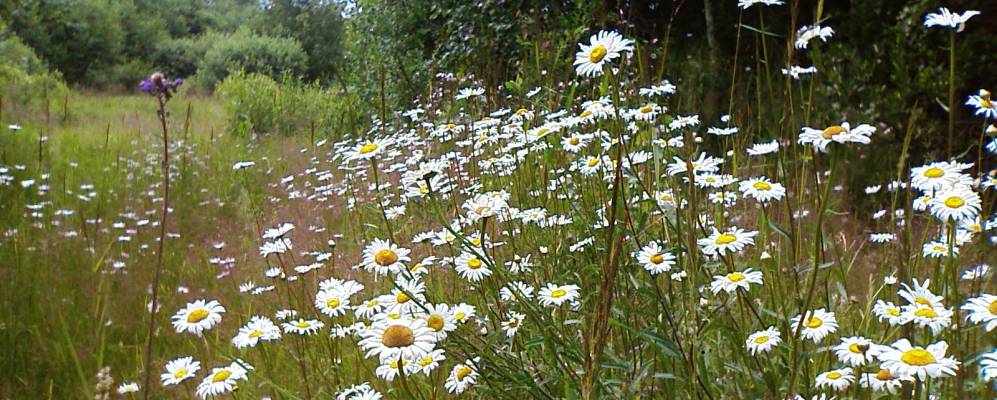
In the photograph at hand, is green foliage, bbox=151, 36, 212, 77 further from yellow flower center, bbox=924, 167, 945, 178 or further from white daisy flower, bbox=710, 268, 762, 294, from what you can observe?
yellow flower center, bbox=924, 167, 945, 178

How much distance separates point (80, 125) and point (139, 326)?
6926 millimetres

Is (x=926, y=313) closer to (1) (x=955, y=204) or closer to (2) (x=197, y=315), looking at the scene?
(1) (x=955, y=204)

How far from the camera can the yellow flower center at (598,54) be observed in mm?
1213

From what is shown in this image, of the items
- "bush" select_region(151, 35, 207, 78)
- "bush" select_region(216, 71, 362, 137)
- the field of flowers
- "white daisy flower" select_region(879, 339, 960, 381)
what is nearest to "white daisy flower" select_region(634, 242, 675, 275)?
the field of flowers

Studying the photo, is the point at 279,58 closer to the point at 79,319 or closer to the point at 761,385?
the point at 79,319

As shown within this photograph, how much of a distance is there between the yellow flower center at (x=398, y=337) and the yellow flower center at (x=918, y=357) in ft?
2.05

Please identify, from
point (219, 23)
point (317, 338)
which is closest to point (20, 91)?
point (317, 338)

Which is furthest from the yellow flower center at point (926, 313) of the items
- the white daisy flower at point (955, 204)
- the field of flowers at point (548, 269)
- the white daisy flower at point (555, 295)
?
the white daisy flower at point (555, 295)

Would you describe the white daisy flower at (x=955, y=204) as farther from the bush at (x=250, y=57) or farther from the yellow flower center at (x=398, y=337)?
the bush at (x=250, y=57)

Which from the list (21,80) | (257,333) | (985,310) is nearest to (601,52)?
(985,310)

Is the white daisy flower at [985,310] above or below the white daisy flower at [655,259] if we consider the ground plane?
above

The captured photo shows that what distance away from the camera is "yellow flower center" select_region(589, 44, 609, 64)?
1213mm

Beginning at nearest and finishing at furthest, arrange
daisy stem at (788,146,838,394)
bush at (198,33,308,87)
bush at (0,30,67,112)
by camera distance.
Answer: daisy stem at (788,146,838,394) → bush at (0,30,67,112) → bush at (198,33,308,87)

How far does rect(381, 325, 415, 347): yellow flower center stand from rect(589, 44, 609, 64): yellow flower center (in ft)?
1.98
